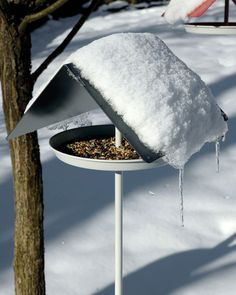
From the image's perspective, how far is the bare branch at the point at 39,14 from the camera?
2.59m

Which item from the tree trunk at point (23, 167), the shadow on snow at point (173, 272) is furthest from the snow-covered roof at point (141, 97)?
the shadow on snow at point (173, 272)

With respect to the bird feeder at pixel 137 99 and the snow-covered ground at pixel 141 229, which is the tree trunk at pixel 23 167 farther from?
the snow-covered ground at pixel 141 229

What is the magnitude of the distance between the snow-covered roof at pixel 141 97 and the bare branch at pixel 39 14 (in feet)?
1.38

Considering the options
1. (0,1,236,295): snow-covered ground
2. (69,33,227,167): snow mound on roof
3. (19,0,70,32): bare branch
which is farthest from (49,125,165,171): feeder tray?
(0,1,236,295): snow-covered ground

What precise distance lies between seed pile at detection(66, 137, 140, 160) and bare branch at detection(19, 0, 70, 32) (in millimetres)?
529

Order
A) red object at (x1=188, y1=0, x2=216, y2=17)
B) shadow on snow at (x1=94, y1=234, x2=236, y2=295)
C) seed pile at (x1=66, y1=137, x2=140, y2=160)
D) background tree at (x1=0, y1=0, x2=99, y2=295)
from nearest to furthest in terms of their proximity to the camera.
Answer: seed pile at (x1=66, y1=137, x2=140, y2=160), background tree at (x1=0, y1=0, x2=99, y2=295), red object at (x1=188, y1=0, x2=216, y2=17), shadow on snow at (x1=94, y1=234, x2=236, y2=295)

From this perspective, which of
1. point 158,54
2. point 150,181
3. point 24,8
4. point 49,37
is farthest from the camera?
point 49,37

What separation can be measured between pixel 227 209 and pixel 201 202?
0.67ft

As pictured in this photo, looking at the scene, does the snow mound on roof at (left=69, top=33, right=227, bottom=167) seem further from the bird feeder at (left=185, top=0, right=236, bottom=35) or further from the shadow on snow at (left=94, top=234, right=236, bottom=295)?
the shadow on snow at (left=94, top=234, right=236, bottom=295)

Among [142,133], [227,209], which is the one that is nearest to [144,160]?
[142,133]

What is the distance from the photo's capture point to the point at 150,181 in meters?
5.09

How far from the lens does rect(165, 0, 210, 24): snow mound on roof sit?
3309mm

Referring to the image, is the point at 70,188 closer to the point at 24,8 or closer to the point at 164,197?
the point at 164,197

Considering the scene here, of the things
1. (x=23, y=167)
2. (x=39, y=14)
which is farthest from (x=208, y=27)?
(x=23, y=167)
